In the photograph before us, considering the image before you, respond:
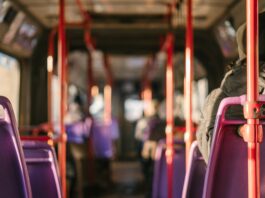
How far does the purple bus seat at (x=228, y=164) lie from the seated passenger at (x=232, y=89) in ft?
0.38

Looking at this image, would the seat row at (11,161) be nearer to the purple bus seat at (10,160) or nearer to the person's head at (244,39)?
the purple bus seat at (10,160)

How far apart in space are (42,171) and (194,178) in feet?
2.87

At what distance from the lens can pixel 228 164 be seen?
2.22 m

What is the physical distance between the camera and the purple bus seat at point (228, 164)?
2.18 meters

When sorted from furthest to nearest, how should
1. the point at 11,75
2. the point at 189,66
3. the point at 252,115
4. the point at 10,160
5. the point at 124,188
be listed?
the point at 124,188, the point at 11,75, the point at 189,66, the point at 10,160, the point at 252,115

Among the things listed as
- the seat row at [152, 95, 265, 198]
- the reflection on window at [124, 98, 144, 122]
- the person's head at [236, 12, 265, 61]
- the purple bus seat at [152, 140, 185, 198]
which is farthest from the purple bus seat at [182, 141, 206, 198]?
the reflection on window at [124, 98, 144, 122]

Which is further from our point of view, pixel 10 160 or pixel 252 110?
pixel 10 160

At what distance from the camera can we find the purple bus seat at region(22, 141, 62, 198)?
2.91 meters

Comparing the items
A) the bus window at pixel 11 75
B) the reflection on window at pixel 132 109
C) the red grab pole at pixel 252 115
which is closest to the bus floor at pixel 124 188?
the bus window at pixel 11 75

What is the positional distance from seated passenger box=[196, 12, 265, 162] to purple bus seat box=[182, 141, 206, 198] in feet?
1.33

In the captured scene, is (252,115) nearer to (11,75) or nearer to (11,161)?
(11,161)

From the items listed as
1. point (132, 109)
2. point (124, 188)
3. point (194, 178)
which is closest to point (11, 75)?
point (194, 178)

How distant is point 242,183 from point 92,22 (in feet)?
16.5

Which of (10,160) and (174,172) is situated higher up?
(10,160)
